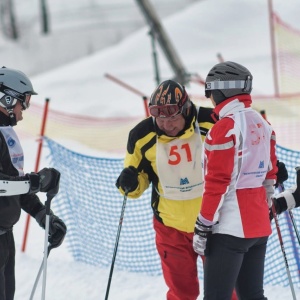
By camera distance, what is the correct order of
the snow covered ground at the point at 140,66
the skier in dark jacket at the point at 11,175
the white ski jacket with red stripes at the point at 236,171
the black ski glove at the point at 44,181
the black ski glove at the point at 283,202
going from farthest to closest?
the snow covered ground at the point at 140,66 < the black ski glove at the point at 283,202 < the black ski glove at the point at 44,181 < the skier in dark jacket at the point at 11,175 < the white ski jacket with red stripes at the point at 236,171

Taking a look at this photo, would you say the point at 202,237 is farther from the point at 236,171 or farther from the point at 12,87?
the point at 12,87

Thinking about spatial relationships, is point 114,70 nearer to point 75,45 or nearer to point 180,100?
point 75,45

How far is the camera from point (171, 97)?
165 inches

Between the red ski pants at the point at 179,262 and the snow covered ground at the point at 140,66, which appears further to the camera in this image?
the snow covered ground at the point at 140,66

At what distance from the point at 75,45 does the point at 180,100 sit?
28476 millimetres

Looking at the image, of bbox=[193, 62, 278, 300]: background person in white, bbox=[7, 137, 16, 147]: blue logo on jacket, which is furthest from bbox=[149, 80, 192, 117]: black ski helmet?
bbox=[7, 137, 16, 147]: blue logo on jacket

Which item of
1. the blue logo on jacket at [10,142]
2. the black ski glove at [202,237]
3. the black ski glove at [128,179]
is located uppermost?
the blue logo on jacket at [10,142]

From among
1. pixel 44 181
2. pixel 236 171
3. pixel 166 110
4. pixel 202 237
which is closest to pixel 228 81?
pixel 236 171

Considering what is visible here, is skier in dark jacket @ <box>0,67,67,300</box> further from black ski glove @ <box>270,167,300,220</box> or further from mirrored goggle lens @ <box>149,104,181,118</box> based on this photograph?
black ski glove @ <box>270,167,300,220</box>

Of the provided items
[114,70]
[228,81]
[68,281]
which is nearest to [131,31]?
[114,70]

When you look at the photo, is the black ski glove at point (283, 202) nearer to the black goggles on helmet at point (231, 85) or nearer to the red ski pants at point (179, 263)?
the red ski pants at point (179, 263)

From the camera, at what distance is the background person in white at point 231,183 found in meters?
3.59

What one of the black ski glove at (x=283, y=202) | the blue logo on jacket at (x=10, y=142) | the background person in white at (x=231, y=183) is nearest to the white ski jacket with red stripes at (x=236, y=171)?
the background person in white at (x=231, y=183)

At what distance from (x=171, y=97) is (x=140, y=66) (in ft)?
57.6
